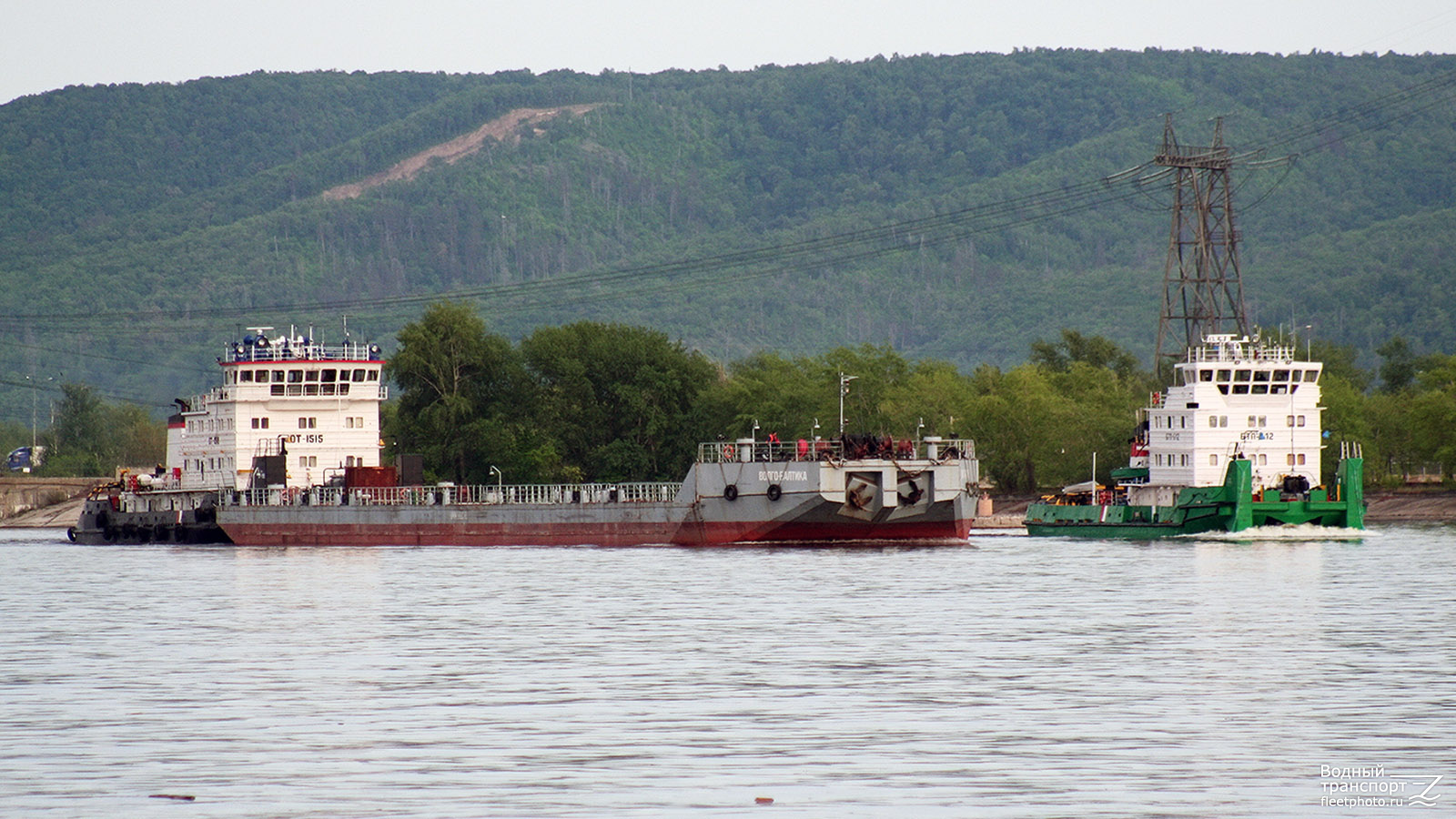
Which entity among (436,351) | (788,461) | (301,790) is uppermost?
(436,351)

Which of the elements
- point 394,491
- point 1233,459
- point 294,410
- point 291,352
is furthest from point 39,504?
point 1233,459

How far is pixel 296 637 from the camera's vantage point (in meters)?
36.6

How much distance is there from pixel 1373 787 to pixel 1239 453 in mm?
64093

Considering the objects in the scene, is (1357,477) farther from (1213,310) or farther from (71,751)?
(71,751)

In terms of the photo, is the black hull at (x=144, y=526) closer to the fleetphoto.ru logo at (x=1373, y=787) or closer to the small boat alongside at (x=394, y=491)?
the small boat alongside at (x=394, y=491)

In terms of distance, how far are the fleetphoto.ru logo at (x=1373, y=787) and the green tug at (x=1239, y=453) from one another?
60.0 meters

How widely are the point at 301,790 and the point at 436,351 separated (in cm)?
10071

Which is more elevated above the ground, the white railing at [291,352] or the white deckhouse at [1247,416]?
the white railing at [291,352]

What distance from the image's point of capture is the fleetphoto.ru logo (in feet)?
62.4

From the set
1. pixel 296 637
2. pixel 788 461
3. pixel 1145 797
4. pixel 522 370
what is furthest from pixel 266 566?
pixel 522 370

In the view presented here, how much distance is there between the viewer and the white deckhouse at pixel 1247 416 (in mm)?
83312

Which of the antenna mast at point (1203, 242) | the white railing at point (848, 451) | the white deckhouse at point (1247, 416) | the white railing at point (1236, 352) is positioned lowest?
the white railing at point (848, 451)

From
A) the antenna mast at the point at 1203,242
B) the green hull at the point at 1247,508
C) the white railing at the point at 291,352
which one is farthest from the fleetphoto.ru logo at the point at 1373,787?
the antenna mast at the point at 1203,242

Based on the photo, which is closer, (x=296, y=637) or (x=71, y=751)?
(x=71, y=751)
